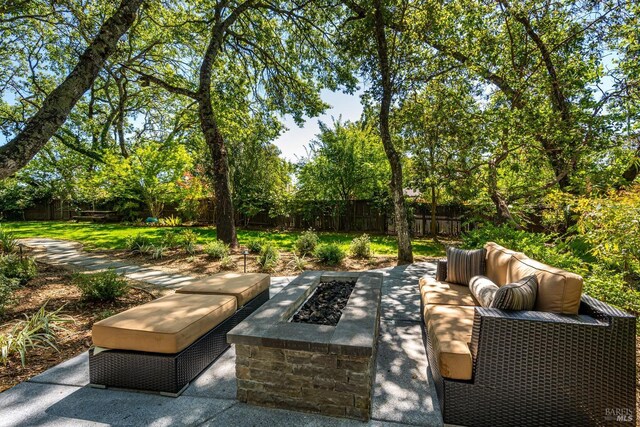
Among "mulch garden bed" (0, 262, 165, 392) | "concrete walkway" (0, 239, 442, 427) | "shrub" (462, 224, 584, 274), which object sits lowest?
"concrete walkway" (0, 239, 442, 427)

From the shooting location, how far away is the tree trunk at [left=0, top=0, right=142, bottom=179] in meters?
3.47

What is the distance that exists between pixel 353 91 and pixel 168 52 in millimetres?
8312

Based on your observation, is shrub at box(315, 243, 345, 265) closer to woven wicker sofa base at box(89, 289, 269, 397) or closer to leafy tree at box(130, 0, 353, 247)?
leafy tree at box(130, 0, 353, 247)

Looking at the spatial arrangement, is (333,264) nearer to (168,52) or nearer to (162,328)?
(162,328)

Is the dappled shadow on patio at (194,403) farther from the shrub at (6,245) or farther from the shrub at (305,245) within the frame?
the shrub at (6,245)

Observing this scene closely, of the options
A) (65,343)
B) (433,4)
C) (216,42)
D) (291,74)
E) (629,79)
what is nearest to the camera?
(65,343)

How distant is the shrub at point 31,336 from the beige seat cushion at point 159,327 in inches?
39.6

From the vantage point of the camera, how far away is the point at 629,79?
17.8 ft

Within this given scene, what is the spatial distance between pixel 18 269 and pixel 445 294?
6513mm

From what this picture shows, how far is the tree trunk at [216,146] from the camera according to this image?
794cm

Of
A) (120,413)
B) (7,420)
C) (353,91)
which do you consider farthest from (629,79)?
(7,420)

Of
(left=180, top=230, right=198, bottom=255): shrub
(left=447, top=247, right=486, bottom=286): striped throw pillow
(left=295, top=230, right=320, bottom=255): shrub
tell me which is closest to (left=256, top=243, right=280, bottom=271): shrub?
(left=295, top=230, right=320, bottom=255): shrub

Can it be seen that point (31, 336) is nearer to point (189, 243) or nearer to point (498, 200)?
point (189, 243)

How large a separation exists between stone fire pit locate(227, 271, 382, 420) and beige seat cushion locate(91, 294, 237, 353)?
1.50 ft
